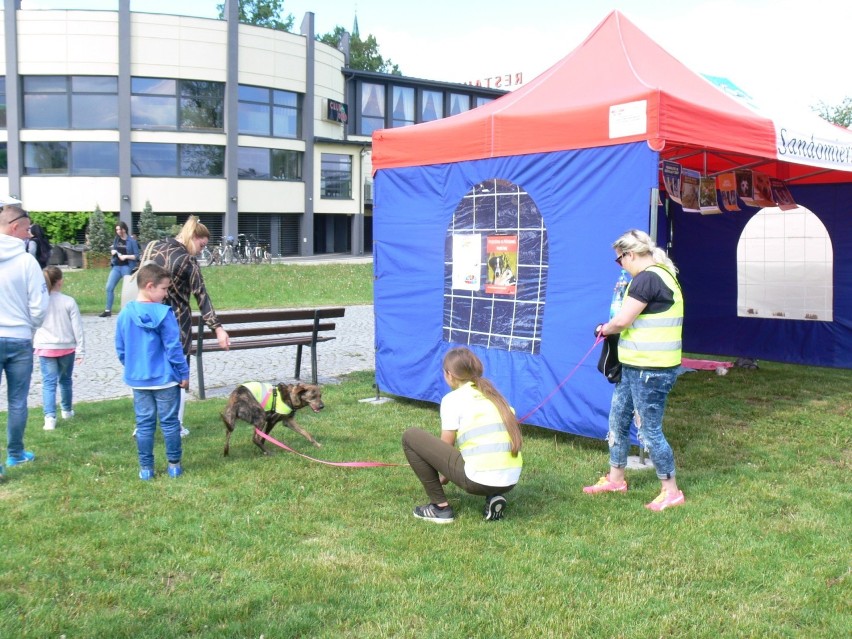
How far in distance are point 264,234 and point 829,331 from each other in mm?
27816

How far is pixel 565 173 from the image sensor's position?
6.49 m

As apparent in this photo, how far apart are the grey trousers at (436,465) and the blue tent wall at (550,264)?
1840mm

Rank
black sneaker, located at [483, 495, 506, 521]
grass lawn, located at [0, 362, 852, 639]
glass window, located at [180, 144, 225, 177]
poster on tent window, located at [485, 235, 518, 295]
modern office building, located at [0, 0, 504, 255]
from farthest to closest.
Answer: glass window, located at [180, 144, 225, 177] < modern office building, located at [0, 0, 504, 255] < poster on tent window, located at [485, 235, 518, 295] < black sneaker, located at [483, 495, 506, 521] < grass lawn, located at [0, 362, 852, 639]

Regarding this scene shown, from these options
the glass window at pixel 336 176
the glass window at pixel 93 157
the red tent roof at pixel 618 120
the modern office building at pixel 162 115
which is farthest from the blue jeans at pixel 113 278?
the glass window at pixel 336 176

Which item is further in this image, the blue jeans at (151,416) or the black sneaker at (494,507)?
the blue jeans at (151,416)

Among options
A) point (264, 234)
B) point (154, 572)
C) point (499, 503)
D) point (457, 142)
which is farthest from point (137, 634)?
point (264, 234)

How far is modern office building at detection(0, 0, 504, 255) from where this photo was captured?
3050 centimetres

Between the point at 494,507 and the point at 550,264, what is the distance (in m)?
2.48

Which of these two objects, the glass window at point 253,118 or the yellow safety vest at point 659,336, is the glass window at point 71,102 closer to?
the glass window at point 253,118

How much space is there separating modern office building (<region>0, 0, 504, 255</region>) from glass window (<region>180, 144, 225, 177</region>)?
1.6 inches

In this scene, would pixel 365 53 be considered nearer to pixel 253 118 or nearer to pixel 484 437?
pixel 253 118

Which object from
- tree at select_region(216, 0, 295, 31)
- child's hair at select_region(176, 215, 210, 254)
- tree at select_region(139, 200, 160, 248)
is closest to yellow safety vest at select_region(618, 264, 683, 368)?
child's hair at select_region(176, 215, 210, 254)

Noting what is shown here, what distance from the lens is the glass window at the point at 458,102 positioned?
40750 mm

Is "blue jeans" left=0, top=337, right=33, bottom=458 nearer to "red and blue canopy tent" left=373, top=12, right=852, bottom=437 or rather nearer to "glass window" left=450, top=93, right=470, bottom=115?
"red and blue canopy tent" left=373, top=12, right=852, bottom=437
